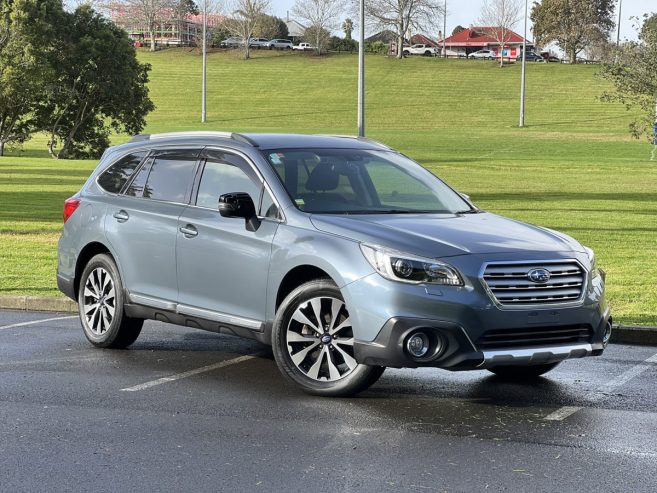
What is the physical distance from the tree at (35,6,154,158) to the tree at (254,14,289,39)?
215 ft

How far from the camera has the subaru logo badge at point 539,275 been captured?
23.6 feet

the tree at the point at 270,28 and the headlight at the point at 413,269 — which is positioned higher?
the tree at the point at 270,28

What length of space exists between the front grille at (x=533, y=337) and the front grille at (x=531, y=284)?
0.17 metres

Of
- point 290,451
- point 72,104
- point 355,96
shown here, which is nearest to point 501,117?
point 355,96

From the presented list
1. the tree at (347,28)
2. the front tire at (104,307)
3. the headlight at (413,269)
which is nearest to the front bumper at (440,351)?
the headlight at (413,269)

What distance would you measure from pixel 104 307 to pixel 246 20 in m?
107

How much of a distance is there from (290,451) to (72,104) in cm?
4993

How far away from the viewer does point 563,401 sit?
754 cm

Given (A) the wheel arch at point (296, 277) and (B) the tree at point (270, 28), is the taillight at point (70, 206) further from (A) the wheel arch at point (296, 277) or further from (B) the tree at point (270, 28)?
(B) the tree at point (270, 28)

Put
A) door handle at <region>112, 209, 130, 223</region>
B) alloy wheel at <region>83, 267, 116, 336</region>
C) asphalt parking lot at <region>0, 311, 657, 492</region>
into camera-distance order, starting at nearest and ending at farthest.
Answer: asphalt parking lot at <region>0, 311, 657, 492</region>, door handle at <region>112, 209, 130, 223</region>, alloy wheel at <region>83, 267, 116, 336</region>

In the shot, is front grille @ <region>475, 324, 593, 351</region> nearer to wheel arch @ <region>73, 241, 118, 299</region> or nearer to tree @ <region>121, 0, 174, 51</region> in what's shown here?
wheel arch @ <region>73, 241, 118, 299</region>

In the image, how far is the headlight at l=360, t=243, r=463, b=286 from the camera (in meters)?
7.05

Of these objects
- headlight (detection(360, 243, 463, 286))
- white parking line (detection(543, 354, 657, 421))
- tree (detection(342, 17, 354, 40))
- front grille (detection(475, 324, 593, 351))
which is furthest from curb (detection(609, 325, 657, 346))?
tree (detection(342, 17, 354, 40))

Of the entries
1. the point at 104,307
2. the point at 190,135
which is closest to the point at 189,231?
the point at 190,135
